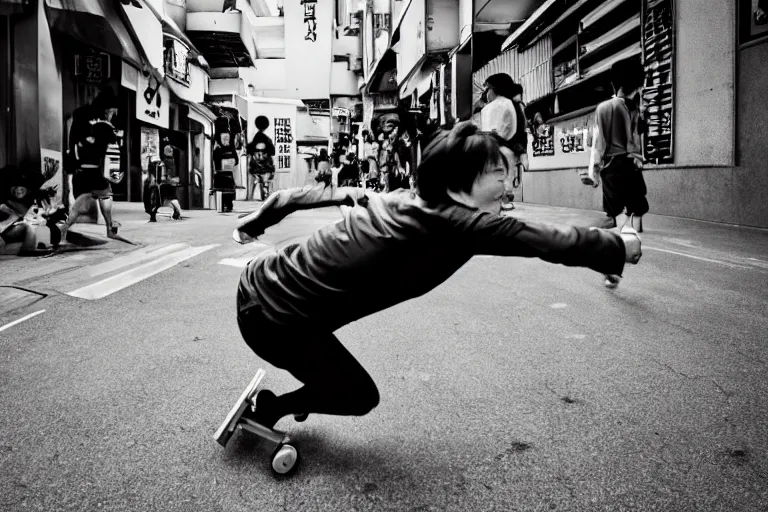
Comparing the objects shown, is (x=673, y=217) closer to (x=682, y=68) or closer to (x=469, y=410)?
(x=682, y=68)

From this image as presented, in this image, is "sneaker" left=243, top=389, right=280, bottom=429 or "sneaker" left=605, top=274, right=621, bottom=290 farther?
"sneaker" left=605, top=274, right=621, bottom=290

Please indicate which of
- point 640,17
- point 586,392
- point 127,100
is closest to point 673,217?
point 640,17

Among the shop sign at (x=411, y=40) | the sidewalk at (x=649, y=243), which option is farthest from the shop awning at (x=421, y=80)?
the sidewalk at (x=649, y=243)

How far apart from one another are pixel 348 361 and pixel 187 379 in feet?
3.97

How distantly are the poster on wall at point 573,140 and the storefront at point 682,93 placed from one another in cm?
2

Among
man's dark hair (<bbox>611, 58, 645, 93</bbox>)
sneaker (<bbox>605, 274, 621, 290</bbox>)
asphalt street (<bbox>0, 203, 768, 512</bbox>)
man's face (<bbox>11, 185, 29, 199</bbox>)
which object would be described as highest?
man's dark hair (<bbox>611, 58, 645, 93</bbox>)

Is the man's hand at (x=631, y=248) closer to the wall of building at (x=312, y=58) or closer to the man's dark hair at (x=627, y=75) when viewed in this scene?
the man's dark hair at (x=627, y=75)

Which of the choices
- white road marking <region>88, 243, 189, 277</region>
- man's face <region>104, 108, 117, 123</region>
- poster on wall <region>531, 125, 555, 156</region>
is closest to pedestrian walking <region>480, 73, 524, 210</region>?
white road marking <region>88, 243, 189, 277</region>

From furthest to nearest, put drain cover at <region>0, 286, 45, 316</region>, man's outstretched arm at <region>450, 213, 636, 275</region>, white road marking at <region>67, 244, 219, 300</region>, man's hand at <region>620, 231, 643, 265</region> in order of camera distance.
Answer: white road marking at <region>67, 244, 219, 300</region>
drain cover at <region>0, 286, 45, 316</region>
man's hand at <region>620, 231, 643, 265</region>
man's outstretched arm at <region>450, 213, 636, 275</region>

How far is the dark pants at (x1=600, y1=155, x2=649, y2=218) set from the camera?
6.89 metres

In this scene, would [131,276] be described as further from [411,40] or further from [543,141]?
[411,40]

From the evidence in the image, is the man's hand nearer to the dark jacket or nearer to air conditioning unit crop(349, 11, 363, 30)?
the dark jacket

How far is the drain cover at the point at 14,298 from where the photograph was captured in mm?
4766

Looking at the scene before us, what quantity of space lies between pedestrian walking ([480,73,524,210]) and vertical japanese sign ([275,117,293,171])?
3307 cm
